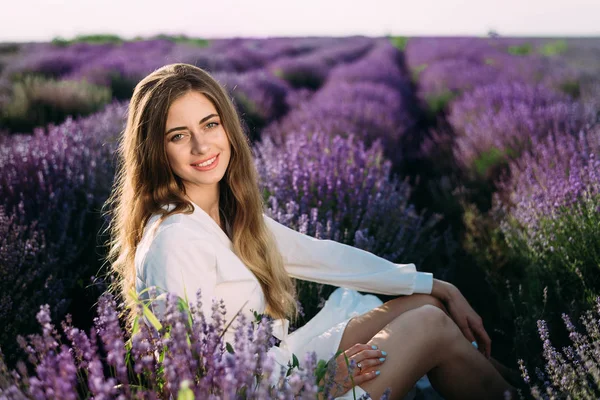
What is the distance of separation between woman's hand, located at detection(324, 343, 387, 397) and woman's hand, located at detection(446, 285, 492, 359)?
0.54m

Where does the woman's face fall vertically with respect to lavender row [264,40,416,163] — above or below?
above

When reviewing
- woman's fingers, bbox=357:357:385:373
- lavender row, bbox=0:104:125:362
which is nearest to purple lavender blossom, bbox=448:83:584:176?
woman's fingers, bbox=357:357:385:373

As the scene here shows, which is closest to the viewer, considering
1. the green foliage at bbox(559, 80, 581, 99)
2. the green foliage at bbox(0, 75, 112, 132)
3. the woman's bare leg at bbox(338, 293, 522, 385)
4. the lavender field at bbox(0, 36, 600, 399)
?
the lavender field at bbox(0, 36, 600, 399)

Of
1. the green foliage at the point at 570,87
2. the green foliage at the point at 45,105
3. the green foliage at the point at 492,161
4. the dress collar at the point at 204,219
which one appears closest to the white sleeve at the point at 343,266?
the dress collar at the point at 204,219

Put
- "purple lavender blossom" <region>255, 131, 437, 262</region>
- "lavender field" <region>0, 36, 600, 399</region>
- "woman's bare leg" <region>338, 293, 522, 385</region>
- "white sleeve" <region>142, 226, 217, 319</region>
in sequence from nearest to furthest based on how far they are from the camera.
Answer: "lavender field" <region>0, 36, 600, 399</region>, "white sleeve" <region>142, 226, 217, 319</region>, "woman's bare leg" <region>338, 293, 522, 385</region>, "purple lavender blossom" <region>255, 131, 437, 262</region>

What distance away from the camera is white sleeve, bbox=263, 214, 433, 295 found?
2082mm

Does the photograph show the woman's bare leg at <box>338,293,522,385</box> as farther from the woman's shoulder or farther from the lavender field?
the woman's shoulder

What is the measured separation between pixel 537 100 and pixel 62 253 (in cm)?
460

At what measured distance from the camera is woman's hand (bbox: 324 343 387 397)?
5.10 feet

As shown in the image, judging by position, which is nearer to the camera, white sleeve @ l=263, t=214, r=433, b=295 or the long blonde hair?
the long blonde hair

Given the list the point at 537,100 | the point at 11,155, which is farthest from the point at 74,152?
the point at 537,100

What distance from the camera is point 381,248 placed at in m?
2.87

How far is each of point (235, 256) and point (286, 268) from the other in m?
0.39

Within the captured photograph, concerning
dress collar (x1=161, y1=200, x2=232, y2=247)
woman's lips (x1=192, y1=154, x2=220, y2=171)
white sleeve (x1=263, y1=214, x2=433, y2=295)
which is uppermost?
woman's lips (x1=192, y1=154, x2=220, y2=171)
